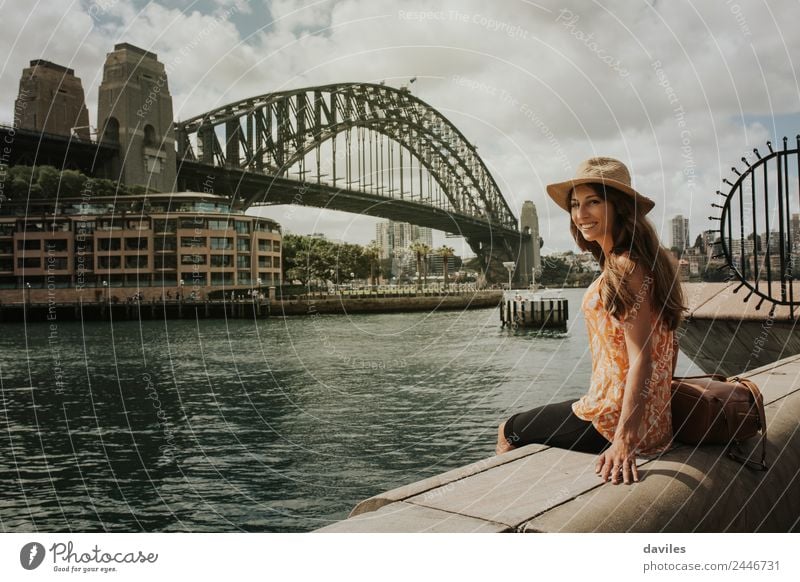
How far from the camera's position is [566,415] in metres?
1.71

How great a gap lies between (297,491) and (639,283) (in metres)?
5.96

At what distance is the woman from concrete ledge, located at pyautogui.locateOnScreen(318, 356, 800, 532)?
0.05 metres

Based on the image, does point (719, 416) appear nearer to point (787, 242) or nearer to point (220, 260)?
point (787, 242)

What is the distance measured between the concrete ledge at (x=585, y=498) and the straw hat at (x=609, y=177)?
22.1 inches

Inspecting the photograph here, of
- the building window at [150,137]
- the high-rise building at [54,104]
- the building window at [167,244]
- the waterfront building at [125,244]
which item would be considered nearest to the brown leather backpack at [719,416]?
the high-rise building at [54,104]

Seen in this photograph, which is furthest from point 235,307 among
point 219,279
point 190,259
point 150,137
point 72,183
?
point 72,183

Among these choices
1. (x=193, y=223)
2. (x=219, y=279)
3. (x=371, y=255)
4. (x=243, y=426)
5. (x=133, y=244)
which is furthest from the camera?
(x=371, y=255)

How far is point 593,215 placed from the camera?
1.64m

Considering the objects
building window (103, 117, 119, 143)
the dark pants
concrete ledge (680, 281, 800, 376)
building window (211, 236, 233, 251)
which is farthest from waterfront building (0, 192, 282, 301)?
the dark pants

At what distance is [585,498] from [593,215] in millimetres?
643

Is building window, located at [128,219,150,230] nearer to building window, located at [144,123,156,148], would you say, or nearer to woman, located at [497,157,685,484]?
building window, located at [144,123,156,148]

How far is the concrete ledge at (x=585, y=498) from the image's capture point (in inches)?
50.8

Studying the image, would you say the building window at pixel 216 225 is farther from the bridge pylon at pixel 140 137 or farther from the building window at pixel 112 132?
the building window at pixel 112 132
